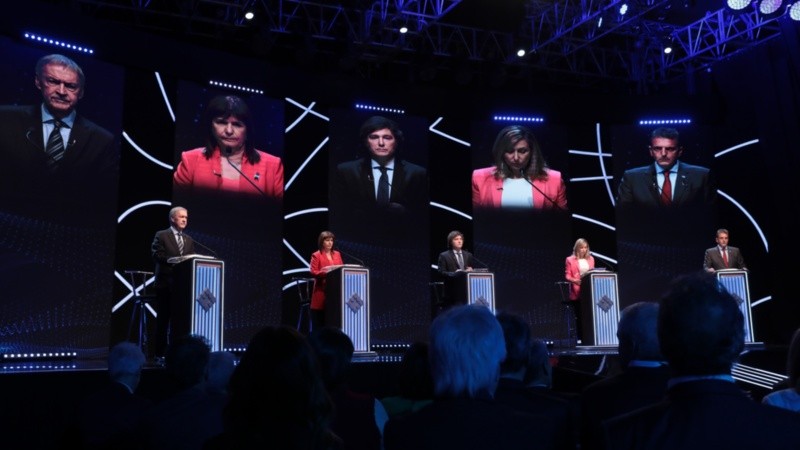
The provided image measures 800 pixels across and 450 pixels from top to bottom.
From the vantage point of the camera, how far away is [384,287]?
10648 mm

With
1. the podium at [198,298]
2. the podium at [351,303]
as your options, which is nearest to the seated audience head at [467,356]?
the podium at [198,298]

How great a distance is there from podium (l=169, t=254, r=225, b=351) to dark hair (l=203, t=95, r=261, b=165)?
2886 mm

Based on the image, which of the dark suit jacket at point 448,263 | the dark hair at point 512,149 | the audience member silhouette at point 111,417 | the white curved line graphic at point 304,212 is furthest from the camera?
the dark hair at point 512,149

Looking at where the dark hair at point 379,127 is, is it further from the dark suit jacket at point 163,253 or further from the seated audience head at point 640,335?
the seated audience head at point 640,335

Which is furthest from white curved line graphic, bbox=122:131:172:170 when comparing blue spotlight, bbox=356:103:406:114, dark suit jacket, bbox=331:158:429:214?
blue spotlight, bbox=356:103:406:114

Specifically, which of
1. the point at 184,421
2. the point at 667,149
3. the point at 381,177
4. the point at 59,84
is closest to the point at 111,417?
the point at 184,421

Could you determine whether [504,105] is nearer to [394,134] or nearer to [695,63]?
[394,134]

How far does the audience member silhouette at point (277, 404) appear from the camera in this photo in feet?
4.81

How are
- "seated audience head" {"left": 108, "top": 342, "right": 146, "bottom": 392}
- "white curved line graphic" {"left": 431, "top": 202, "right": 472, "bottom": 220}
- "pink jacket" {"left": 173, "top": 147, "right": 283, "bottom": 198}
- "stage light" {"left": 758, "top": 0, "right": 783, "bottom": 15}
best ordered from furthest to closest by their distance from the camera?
"white curved line graphic" {"left": 431, "top": 202, "right": 472, "bottom": 220}, "stage light" {"left": 758, "top": 0, "right": 783, "bottom": 15}, "pink jacket" {"left": 173, "top": 147, "right": 283, "bottom": 198}, "seated audience head" {"left": 108, "top": 342, "right": 146, "bottom": 392}

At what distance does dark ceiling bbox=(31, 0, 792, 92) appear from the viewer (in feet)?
36.3

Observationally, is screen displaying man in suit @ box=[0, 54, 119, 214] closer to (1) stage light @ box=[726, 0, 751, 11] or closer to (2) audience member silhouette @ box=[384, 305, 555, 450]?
(2) audience member silhouette @ box=[384, 305, 555, 450]

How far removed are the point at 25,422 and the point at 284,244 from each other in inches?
242

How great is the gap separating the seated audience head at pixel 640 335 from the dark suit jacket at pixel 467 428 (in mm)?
759

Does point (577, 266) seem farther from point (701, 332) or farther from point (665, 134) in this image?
point (701, 332)
